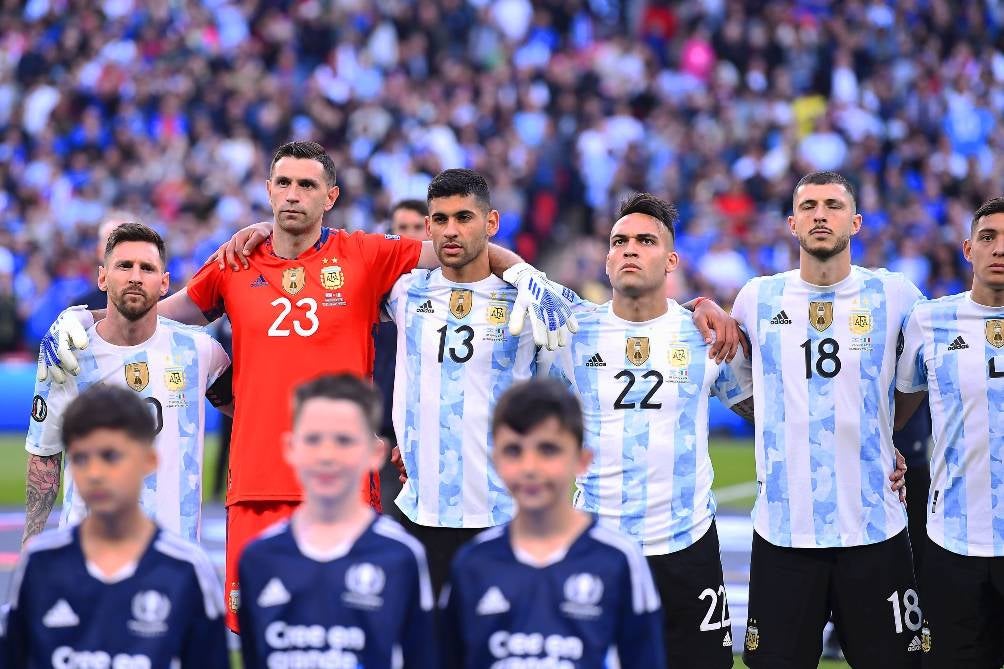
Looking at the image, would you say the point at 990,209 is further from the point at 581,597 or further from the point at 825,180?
the point at 581,597

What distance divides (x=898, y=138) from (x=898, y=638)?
700 inches

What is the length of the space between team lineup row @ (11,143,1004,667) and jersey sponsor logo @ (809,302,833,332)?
0.4 inches

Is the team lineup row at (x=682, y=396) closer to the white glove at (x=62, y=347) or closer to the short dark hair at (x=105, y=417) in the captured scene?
the white glove at (x=62, y=347)

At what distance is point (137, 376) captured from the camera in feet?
22.6

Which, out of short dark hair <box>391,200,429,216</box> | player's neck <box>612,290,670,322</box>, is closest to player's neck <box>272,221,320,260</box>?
player's neck <box>612,290,670,322</box>

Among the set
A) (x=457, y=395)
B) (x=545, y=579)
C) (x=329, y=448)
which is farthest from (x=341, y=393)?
(x=457, y=395)

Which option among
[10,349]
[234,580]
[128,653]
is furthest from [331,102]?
[128,653]

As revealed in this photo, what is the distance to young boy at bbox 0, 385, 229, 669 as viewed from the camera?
4.69 meters

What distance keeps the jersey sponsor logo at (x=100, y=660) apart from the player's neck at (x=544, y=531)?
1.20m

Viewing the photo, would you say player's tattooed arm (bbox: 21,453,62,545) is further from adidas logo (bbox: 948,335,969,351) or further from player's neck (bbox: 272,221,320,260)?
adidas logo (bbox: 948,335,969,351)

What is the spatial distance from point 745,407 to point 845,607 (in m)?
1.08

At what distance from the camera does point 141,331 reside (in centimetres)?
696

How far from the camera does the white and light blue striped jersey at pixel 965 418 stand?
6.78 meters

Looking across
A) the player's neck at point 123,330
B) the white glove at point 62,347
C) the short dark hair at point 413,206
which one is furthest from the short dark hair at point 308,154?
the short dark hair at point 413,206
